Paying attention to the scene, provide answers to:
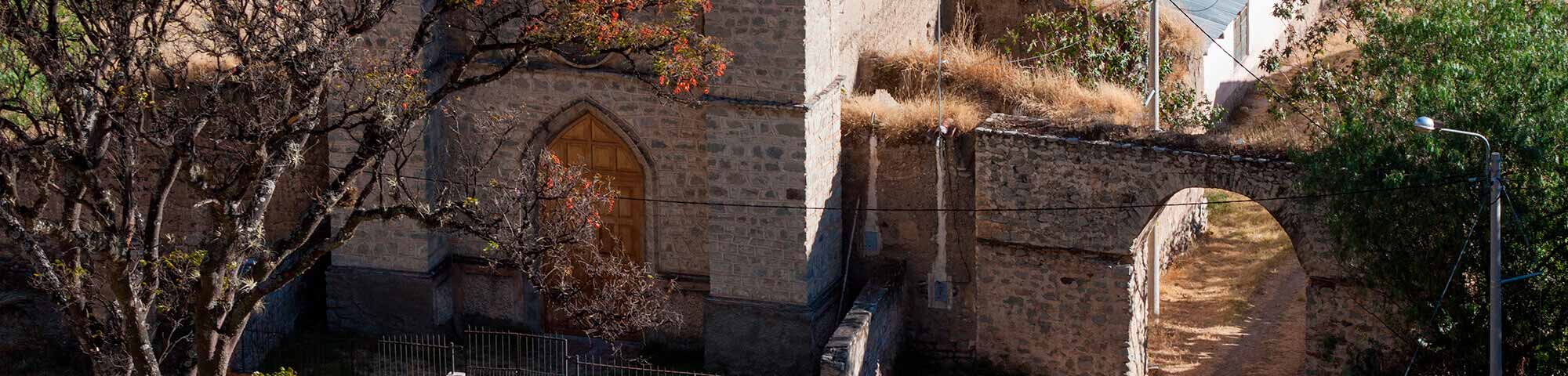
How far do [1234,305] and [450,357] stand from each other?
10036 mm

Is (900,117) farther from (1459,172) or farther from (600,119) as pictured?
(1459,172)

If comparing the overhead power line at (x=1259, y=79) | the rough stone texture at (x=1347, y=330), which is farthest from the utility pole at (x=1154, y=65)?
the rough stone texture at (x=1347, y=330)

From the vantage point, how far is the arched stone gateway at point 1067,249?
58.4ft

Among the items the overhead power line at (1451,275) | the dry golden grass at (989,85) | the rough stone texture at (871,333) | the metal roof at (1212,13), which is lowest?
the rough stone texture at (871,333)

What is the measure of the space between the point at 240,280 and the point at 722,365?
5.59 m

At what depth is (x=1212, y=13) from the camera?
26.7 m

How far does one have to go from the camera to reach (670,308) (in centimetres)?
2050

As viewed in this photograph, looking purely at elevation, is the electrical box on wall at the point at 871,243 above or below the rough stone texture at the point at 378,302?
above

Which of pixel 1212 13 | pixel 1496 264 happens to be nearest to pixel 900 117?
pixel 1496 264

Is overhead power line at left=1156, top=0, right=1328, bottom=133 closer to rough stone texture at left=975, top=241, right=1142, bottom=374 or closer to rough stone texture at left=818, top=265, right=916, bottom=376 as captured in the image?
rough stone texture at left=975, top=241, right=1142, bottom=374

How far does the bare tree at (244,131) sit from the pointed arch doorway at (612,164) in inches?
27.0

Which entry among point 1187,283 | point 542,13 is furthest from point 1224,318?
point 542,13

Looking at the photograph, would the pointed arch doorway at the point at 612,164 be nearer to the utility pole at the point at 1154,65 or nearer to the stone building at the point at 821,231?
the stone building at the point at 821,231

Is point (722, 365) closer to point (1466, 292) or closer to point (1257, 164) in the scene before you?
point (1257, 164)
